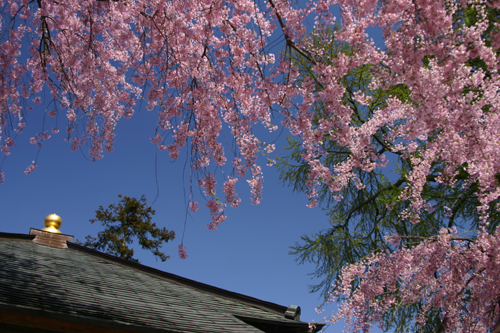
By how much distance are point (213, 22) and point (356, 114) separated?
349 inches

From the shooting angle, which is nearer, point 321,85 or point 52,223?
point 321,85

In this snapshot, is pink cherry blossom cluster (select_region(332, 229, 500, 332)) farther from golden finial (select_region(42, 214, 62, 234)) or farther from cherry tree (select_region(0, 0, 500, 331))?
golden finial (select_region(42, 214, 62, 234))

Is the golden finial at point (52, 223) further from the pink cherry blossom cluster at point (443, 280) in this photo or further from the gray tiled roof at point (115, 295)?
the pink cherry blossom cluster at point (443, 280)

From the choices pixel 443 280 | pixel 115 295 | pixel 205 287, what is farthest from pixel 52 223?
pixel 443 280

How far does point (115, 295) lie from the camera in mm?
4723

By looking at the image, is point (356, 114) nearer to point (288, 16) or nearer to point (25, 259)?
point (288, 16)

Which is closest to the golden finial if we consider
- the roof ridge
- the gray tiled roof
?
the gray tiled roof

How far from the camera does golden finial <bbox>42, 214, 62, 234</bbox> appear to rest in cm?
798

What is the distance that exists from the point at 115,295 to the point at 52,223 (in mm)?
4311

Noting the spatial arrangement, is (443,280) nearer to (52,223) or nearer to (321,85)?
(321,85)

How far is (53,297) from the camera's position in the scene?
147 inches

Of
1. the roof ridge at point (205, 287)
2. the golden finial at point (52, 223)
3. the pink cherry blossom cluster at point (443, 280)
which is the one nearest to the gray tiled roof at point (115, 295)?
the roof ridge at point (205, 287)

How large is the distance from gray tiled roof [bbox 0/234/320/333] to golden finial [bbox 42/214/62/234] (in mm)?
568

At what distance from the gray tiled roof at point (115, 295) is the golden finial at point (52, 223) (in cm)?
57
